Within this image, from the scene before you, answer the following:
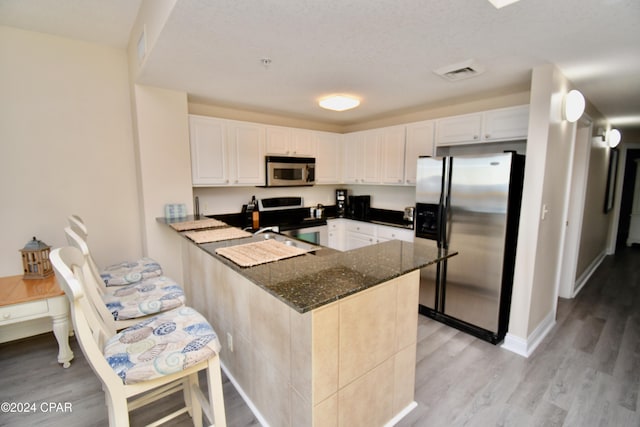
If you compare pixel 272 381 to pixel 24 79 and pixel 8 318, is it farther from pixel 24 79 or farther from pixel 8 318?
pixel 24 79

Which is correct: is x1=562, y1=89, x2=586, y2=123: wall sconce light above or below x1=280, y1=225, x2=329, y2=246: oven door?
above

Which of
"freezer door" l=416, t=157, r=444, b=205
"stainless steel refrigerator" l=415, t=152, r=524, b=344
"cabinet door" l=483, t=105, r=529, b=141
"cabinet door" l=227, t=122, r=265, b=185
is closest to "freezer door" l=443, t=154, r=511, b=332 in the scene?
"stainless steel refrigerator" l=415, t=152, r=524, b=344

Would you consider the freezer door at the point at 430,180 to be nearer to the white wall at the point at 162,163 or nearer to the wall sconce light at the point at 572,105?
the wall sconce light at the point at 572,105

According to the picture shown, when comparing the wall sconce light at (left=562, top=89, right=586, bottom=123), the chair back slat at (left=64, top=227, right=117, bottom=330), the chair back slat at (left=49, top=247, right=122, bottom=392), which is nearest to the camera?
the chair back slat at (left=49, top=247, right=122, bottom=392)

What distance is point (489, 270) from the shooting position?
100 inches

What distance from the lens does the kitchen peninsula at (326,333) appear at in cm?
126

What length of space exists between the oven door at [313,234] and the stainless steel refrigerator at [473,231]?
1520 millimetres

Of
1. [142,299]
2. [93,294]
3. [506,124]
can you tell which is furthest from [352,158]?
[93,294]

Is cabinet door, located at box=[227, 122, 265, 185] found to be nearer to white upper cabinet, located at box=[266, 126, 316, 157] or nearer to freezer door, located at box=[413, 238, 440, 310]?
white upper cabinet, located at box=[266, 126, 316, 157]

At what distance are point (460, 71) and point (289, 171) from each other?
2.33m

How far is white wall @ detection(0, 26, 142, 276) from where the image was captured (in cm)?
244

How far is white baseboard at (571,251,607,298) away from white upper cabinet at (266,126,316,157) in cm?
407

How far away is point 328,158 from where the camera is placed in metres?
4.40

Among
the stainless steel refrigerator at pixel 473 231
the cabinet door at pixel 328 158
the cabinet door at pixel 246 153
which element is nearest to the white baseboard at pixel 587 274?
the stainless steel refrigerator at pixel 473 231
